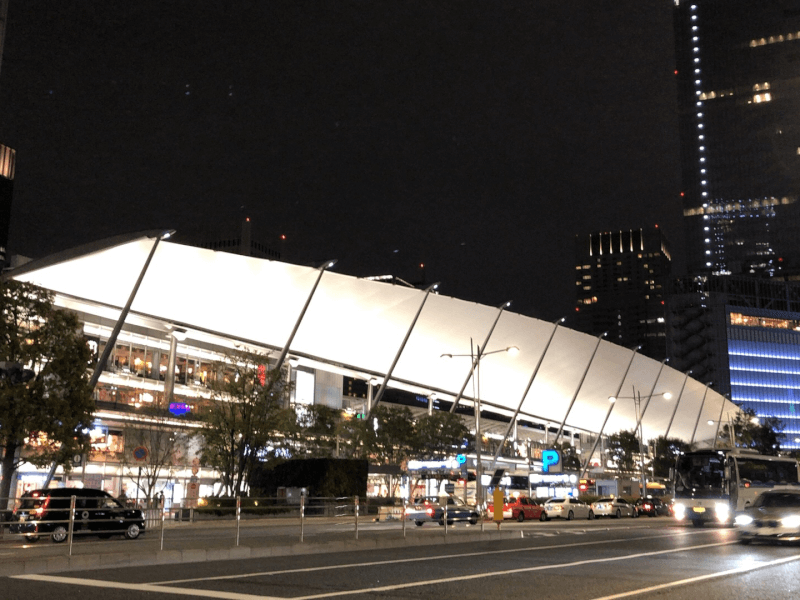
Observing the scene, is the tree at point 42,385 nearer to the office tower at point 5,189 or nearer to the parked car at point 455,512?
the parked car at point 455,512

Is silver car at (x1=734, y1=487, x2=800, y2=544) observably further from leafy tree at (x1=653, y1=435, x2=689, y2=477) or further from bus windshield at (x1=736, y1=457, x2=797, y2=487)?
leafy tree at (x1=653, y1=435, x2=689, y2=477)

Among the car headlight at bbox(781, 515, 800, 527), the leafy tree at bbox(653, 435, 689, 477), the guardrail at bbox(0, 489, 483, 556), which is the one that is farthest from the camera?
the leafy tree at bbox(653, 435, 689, 477)

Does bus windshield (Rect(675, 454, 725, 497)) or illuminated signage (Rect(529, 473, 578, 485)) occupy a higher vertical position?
bus windshield (Rect(675, 454, 725, 497))

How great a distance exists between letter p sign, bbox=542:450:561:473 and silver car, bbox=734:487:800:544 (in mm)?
40081

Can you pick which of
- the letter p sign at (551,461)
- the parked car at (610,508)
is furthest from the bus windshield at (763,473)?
the letter p sign at (551,461)

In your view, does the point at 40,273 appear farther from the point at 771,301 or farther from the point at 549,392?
the point at 771,301

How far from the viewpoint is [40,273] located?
47406 mm

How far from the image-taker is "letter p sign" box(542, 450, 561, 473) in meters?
64.2

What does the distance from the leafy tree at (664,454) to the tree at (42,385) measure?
74.4 meters

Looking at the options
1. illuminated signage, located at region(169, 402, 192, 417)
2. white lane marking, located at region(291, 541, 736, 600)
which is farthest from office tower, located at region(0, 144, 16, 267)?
white lane marking, located at region(291, 541, 736, 600)

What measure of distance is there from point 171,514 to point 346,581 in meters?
15.5

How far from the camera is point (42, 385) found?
1106 inches

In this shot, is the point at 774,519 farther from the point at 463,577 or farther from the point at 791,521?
the point at 463,577

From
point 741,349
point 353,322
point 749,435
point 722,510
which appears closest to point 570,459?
point 353,322
